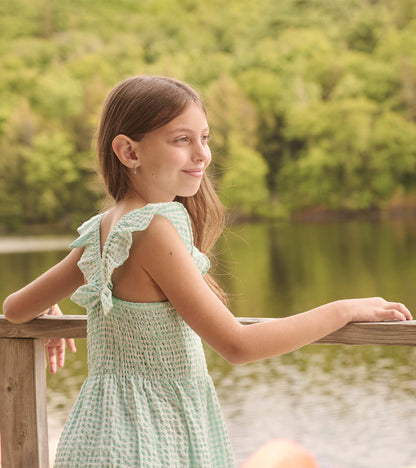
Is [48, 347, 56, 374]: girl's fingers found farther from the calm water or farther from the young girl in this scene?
the calm water

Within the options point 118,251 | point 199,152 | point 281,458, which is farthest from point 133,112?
point 281,458

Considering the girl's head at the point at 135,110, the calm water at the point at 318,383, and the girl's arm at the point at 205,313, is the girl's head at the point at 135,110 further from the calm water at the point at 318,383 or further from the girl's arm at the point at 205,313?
the calm water at the point at 318,383

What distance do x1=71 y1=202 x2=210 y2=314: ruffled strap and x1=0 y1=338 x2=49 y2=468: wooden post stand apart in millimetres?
300

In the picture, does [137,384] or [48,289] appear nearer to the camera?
[137,384]

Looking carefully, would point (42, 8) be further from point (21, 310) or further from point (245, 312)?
point (21, 310)

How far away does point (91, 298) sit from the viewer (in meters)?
1.25

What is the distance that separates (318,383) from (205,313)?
41.9ft

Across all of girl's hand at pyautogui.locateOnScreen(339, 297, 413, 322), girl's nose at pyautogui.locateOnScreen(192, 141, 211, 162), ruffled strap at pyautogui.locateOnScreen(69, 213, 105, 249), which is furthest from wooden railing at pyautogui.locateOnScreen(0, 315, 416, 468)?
girl's hand at pyautogui.locateOnScreen(339, 297, 413, 322)

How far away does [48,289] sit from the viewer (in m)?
1.41

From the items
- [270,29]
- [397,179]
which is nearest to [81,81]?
[270,29]

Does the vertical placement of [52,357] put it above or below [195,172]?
below

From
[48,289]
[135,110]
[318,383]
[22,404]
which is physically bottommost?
[318,383]

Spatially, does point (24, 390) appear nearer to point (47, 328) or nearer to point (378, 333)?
point (47, 328)

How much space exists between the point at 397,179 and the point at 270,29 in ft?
50.2
